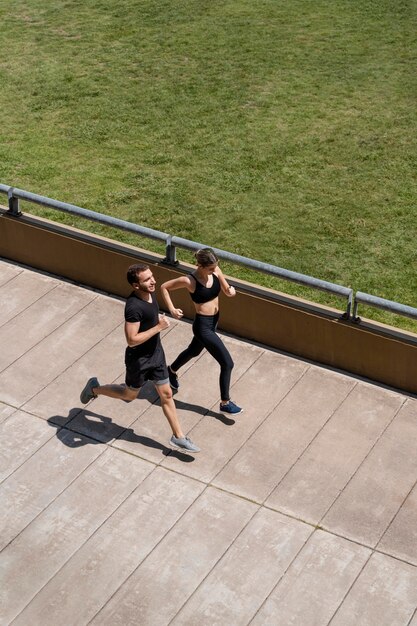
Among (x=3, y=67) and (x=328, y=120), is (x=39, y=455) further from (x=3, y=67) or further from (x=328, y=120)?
(x=3, y=67)

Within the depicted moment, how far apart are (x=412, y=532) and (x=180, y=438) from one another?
2.23m

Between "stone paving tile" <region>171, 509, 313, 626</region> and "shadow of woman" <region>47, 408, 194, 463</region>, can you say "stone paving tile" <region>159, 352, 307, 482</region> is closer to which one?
"shadow of woman" <region>47, 408, 194, 463</region>

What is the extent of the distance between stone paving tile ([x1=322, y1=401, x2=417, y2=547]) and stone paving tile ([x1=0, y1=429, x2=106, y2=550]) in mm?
2340

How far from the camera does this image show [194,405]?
33.0 ft

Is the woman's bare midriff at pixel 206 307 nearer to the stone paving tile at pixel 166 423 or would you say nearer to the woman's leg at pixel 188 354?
the woman's leg at pixel 188 354

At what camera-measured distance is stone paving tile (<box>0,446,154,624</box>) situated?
8109 millimetres

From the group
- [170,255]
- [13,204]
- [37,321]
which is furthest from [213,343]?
[13,204]

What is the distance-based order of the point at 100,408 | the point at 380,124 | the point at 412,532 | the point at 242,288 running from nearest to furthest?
the point at 412,532 < the point at 100,408 < the point at 242,288 < the point at 380,124

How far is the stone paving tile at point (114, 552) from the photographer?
7.95 metres

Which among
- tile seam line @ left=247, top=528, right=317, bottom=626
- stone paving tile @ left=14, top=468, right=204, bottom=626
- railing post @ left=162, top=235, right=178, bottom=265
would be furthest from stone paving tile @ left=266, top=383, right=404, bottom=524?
railing post @ left=162, top=235, right=178, bottom=265

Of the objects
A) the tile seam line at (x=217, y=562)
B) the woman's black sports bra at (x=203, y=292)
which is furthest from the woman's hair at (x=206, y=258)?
the tile seam line at (x=217, y=562)

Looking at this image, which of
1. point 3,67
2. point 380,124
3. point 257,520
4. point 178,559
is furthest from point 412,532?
point 3,67

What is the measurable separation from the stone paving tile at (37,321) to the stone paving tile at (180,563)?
2983 mm

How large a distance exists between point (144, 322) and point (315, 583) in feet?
8.62
